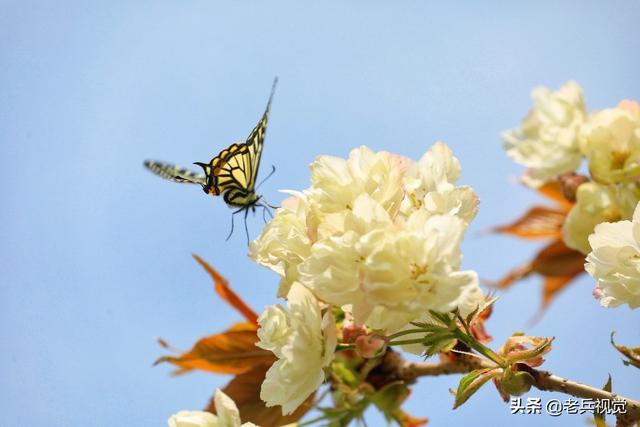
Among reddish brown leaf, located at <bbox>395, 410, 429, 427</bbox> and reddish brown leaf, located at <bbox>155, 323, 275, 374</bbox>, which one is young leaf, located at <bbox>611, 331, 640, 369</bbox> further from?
reddish brown leaf, located at <bbox>155, 323, 275, 374</bbox>

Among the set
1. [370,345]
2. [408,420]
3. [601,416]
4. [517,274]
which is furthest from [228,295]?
[517,274]

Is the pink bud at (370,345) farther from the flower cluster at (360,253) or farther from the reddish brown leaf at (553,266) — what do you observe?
the reddish brown leaf at (553,266)

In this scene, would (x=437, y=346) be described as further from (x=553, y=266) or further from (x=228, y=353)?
(x=553, y=266)

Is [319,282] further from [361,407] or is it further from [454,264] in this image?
[361,407]

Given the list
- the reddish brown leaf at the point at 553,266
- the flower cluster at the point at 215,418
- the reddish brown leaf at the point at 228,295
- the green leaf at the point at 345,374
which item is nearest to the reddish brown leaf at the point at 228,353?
the reddish brown leaf at the point at 228,295

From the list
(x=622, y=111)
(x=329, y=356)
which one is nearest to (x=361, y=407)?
(x=329, y=356)
